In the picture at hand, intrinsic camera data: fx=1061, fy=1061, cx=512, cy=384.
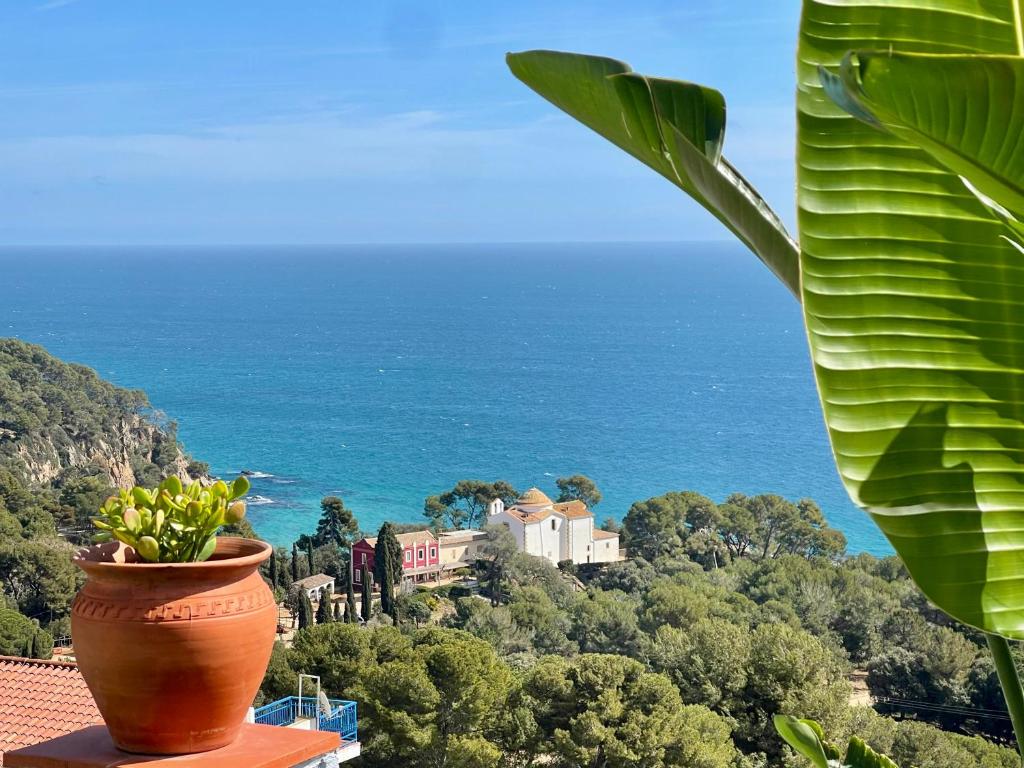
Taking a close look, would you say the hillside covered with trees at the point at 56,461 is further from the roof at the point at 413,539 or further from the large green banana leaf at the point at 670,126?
the large green banana leaf at the point at 670,126

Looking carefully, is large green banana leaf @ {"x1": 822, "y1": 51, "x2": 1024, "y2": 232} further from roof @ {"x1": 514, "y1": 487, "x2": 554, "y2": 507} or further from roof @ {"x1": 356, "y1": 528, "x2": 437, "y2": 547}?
roof @ {"x1": 514, "y1": 487, "x2": 554, "y2": 507}

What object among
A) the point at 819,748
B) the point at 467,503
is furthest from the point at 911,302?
the point at 467,503

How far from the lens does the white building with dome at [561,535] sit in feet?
91.3

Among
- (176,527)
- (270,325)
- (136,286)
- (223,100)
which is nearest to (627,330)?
(270,325)

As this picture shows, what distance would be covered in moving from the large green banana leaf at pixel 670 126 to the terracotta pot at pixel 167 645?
1.09 meters

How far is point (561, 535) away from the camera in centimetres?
2814

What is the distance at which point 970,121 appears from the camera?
1.54ft

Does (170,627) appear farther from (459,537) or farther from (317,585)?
(459,537)

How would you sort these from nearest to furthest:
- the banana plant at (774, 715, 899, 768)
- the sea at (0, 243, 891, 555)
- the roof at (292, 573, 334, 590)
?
the banana plant at (774, 715, 899, 768), the roof at (292, 573, 334, 590), the sea at (0, 243, 891, 555)

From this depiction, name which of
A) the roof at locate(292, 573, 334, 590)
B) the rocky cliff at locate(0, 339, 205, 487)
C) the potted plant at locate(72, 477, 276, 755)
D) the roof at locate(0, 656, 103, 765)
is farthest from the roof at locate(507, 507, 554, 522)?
the potted plant at locate(72, 477, 276, 755)

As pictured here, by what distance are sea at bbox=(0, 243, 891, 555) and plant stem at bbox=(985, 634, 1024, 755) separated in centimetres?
3396

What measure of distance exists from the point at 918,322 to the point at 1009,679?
0.75 ft

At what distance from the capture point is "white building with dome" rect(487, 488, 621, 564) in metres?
27.8

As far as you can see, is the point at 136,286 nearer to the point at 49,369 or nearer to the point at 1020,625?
the point at 49,369
